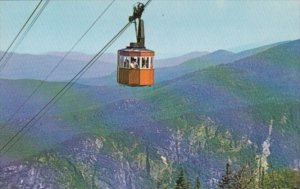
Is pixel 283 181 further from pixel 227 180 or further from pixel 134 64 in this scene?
pixel 134 64

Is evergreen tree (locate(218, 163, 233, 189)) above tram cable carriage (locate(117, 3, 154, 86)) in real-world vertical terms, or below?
below

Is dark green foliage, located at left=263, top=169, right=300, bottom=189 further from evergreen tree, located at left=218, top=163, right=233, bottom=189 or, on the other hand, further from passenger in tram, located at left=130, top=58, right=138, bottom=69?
passenger in tram, located at left=130, top=58, right=138, bottom=69

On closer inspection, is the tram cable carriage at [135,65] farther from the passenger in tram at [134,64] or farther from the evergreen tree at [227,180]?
the evergreen tree at [227,180]

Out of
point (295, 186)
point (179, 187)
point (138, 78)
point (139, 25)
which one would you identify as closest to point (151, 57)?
point (138, 78)

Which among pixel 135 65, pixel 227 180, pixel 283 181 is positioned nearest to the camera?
pixel 135 65

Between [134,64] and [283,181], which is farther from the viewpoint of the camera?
[283,181]

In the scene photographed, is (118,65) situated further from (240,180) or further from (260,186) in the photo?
(260,186)

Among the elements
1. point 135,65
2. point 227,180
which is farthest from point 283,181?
point 135,65

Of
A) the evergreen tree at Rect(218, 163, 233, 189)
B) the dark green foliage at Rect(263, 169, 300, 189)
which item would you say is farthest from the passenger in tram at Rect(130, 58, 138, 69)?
the dark green foliage at Rect(263, 169, 300, 189)
